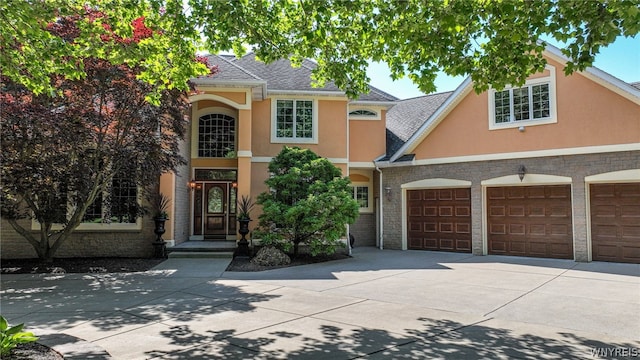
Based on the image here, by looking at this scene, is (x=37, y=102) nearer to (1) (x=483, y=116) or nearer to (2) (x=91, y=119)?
(2) (x=91, y=119)

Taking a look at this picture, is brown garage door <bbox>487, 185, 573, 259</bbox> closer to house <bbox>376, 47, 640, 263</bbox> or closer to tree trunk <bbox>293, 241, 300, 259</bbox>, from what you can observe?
house <bbox>376, 47, 640, 263</bbox>

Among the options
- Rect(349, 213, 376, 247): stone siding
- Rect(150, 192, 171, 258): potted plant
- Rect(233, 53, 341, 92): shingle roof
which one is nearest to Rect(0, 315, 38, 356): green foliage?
Rect(150, 192, 171, 258): potted plant

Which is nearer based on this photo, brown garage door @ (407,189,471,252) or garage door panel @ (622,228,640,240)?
garage door panel @ (622,228,640,240)

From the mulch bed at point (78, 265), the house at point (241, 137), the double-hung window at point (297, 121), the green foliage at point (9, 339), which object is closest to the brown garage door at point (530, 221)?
the house at point (241, 137)

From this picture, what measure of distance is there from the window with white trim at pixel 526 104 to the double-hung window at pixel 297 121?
254 inches

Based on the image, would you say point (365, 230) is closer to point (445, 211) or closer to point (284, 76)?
point (445, 211)

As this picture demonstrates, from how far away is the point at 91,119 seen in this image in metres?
10.3

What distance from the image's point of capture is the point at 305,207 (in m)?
12.3

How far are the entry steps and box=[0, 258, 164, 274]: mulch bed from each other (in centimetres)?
61

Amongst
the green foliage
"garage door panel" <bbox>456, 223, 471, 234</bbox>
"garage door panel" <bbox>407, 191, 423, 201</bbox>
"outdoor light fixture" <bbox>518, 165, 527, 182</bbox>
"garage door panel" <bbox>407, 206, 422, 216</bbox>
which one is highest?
"outdoor light fixture" <bbox>518, 165, 527, 182</bbox>

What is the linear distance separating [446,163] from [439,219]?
2.14 metres

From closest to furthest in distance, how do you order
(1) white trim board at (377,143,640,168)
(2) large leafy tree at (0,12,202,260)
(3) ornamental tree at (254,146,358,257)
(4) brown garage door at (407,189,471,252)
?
(2) large leafy tree at (0,12,202,260)
(1) white trim board at (377,143,640,168)
(3) ornamental tree at (254,146,358,257)
(4) brown garage door at (407,189,471,252)

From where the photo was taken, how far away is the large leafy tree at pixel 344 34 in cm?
565

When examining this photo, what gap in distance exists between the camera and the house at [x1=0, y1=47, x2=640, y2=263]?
40.0 ft
